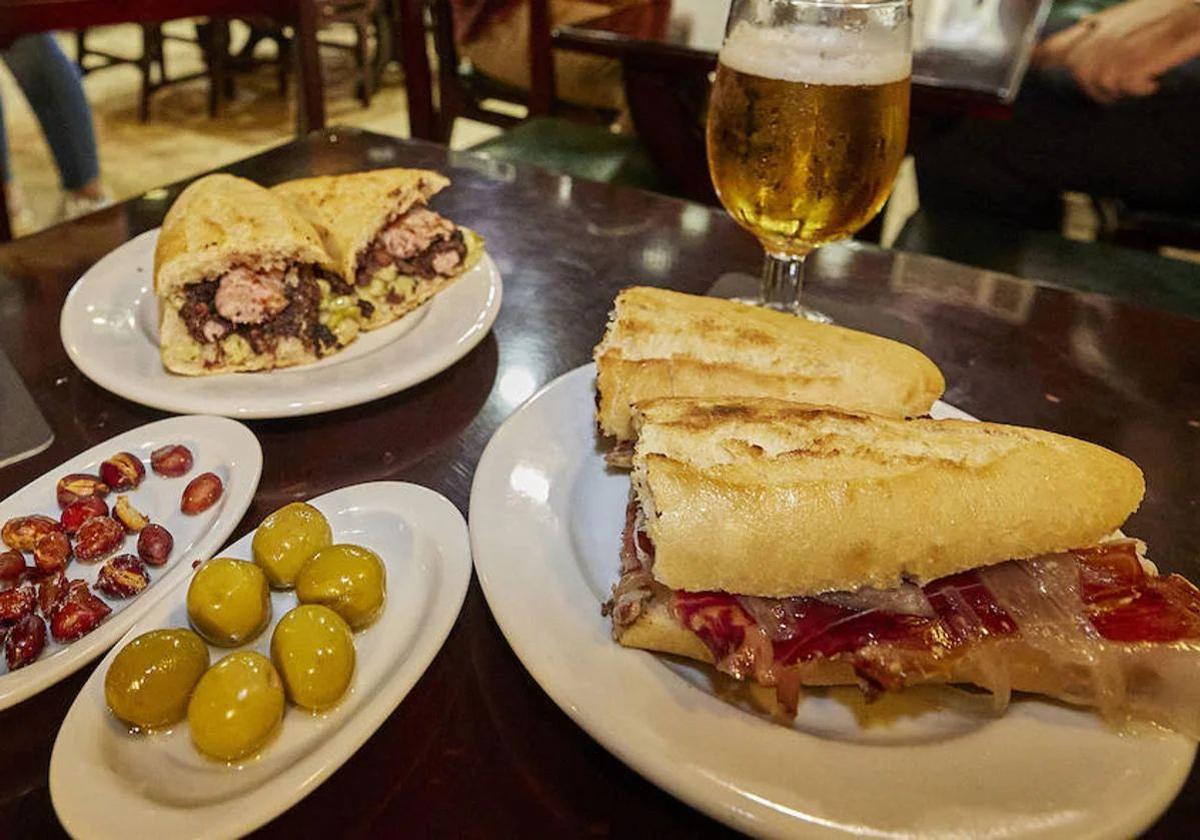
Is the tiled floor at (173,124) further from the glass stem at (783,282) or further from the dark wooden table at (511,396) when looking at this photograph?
the glass stem at (783,282)

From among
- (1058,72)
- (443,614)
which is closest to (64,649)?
(443,614)

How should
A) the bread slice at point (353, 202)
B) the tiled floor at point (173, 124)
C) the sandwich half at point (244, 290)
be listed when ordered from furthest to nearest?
the tiled floor at point (173, 124)
the bread slice at point (353, 202)
the sandwich half at point (244, 290)

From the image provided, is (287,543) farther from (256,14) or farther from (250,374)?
(256,14)

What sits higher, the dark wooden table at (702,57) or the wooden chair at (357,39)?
the dark wooden table at (702,57)

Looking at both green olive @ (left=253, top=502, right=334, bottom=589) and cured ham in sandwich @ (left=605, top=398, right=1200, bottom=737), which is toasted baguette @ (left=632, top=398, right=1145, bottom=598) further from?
green olive @ (left=253, top=502, right=334, bottom=589)

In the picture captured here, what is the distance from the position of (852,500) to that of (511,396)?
63 centimetres

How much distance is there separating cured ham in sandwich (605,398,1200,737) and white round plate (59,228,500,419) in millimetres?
514

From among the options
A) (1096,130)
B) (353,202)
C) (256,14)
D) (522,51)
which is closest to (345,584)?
(353,202)

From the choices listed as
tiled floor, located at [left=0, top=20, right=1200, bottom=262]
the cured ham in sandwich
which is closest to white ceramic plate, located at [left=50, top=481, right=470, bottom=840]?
the cured ham in sandwich

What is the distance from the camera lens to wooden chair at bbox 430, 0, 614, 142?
3.48 metres

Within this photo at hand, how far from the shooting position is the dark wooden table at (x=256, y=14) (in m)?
2.23

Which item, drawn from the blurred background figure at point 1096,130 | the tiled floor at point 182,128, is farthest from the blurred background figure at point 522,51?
the blurred background figure at point 1096,130

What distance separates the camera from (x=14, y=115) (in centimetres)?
615

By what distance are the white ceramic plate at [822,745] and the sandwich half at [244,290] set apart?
0.67 metres
